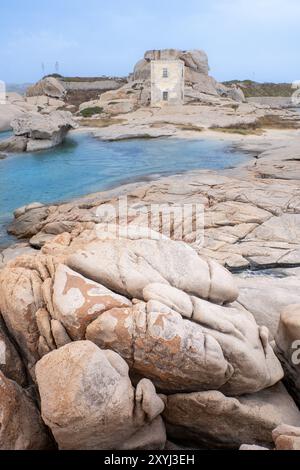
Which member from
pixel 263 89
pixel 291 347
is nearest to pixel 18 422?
pixel 291 347

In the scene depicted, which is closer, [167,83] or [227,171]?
[227,171]

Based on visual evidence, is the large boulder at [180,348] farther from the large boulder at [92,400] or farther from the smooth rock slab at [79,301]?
the large boulder at [92,400]

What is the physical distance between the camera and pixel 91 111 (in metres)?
59.4

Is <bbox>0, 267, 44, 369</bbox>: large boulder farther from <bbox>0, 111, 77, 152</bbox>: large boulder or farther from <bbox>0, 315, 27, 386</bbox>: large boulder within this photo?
<bbox>0, 111, 77, 152</bbox>: large boulder

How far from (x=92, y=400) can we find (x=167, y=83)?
62.6 metres

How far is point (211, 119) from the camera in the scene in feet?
161

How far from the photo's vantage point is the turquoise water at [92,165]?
1040 inches

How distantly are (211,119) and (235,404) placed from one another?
45077mm

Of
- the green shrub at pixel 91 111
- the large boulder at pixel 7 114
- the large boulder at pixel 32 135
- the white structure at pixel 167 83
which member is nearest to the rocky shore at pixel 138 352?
the large boulder at pixel 32 135

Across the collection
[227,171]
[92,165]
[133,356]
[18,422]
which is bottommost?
[18,422]

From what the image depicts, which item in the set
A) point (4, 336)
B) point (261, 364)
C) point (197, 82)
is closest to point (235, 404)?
point (261, 364)

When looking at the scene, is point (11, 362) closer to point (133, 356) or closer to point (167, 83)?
point (133, 356)

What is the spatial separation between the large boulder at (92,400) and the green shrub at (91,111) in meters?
54.7

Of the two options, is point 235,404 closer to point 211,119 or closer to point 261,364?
point 261,364
